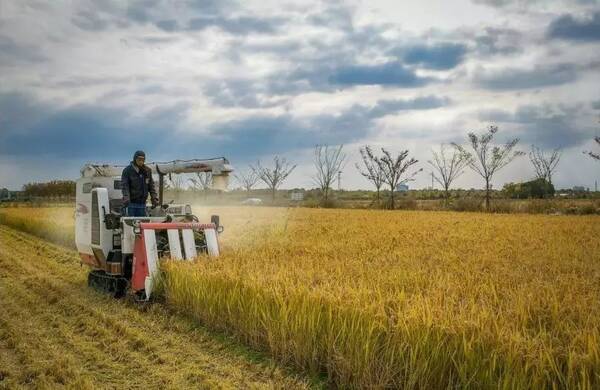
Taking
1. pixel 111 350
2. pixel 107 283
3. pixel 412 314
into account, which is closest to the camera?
pixel 412 314

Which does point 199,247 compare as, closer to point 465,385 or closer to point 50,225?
point 465,385

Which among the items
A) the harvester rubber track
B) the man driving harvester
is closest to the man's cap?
the man driving harvester

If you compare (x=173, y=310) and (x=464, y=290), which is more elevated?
(x=464, y=290)

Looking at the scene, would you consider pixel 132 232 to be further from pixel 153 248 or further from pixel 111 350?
pixel 111 350

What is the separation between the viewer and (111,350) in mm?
6562

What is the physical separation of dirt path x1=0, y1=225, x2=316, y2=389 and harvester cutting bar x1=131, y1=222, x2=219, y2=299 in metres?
0.47

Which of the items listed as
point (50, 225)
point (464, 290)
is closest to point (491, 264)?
point (464, 290)

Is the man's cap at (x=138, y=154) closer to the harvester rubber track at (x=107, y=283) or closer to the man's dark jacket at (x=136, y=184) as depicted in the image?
the man's dark jacket at (x=136, y=184)

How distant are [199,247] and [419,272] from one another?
13.9 ft

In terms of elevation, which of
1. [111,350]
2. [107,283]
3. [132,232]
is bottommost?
[111,350]

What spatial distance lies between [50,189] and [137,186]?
232ft

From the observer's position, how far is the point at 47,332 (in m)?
7.40

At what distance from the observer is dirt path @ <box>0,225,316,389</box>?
5539mm

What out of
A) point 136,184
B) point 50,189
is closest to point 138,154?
point 136,184
